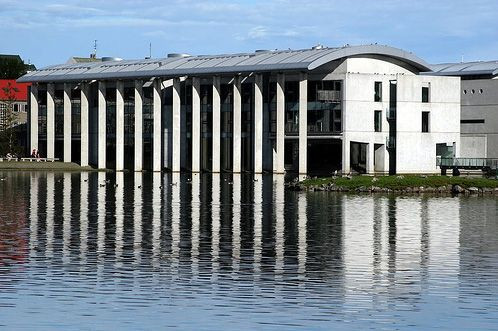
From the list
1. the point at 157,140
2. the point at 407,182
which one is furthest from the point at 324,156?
the point at 407,182

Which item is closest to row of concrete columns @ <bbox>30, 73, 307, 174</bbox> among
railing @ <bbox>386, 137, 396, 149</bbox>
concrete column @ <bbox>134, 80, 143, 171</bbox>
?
concrete column @ <bbox>134, 80, 143, 171</bbox>

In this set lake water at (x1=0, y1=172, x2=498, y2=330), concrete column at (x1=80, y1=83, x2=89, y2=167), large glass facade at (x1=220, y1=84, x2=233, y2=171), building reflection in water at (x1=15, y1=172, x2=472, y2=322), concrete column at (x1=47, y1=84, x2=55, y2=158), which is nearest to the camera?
lake water at (x1=0, y1=172, x2=498, y2=330)

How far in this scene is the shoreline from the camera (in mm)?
77000

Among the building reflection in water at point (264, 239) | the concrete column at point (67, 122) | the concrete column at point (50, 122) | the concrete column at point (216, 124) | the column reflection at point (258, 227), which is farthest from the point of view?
the concrete column at point (50, 122)

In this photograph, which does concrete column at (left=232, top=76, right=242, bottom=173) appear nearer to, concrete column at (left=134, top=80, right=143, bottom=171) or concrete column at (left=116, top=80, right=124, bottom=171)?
concrete column at (left=134, top=80, right=143, bottom=171)

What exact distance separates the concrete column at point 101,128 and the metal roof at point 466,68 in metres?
36.3

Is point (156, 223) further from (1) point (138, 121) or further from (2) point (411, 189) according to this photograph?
(1) point (138, 121)

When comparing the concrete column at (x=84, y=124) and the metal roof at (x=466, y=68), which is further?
the concrete column at (x=84, y=124)

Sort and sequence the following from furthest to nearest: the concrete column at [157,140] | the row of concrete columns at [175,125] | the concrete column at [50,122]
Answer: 1. the concrete column at [50,122]
2. the concrete column at [157,140]
3. the row of concrete columns at [175,125]

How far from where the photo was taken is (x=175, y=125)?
119688 millimetres


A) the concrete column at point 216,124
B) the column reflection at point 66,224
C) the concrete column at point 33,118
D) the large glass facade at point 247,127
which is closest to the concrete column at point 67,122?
the concrete column at point 33,118

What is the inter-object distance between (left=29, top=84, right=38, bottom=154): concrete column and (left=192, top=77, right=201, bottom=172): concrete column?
23846mm

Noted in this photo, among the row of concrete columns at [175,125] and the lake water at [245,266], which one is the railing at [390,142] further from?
the lake water at [245,266]

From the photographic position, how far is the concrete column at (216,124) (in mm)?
115812
